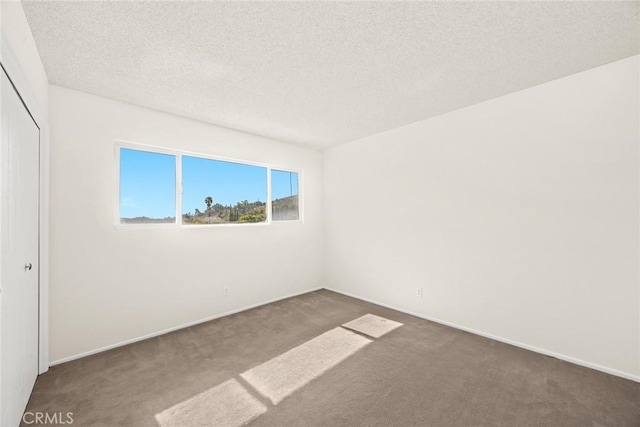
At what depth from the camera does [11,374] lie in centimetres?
153

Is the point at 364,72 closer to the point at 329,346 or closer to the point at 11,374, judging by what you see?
the point at 329,346

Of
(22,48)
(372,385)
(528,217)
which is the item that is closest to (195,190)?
(22,48)

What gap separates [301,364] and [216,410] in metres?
0.79

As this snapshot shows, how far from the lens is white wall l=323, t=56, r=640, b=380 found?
7.34 ft

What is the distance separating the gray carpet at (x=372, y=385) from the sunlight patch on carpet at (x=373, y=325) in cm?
13

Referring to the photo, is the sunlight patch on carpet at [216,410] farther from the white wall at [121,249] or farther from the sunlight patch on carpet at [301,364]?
the white wall at [121,249]

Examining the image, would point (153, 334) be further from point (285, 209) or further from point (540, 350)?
point (540, 350)

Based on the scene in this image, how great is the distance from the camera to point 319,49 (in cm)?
200

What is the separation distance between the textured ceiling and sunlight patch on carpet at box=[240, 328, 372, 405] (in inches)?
102

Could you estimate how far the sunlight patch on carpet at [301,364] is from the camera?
2.10 meters

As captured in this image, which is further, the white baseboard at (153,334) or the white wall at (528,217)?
the white baseboard at (153,334)

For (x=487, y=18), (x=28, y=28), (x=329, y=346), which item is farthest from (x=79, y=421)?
(x=487, y=18)

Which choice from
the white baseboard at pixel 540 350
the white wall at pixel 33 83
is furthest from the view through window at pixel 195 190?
the white baseboard at pixel 540 350

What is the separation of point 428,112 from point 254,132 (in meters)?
2.37
